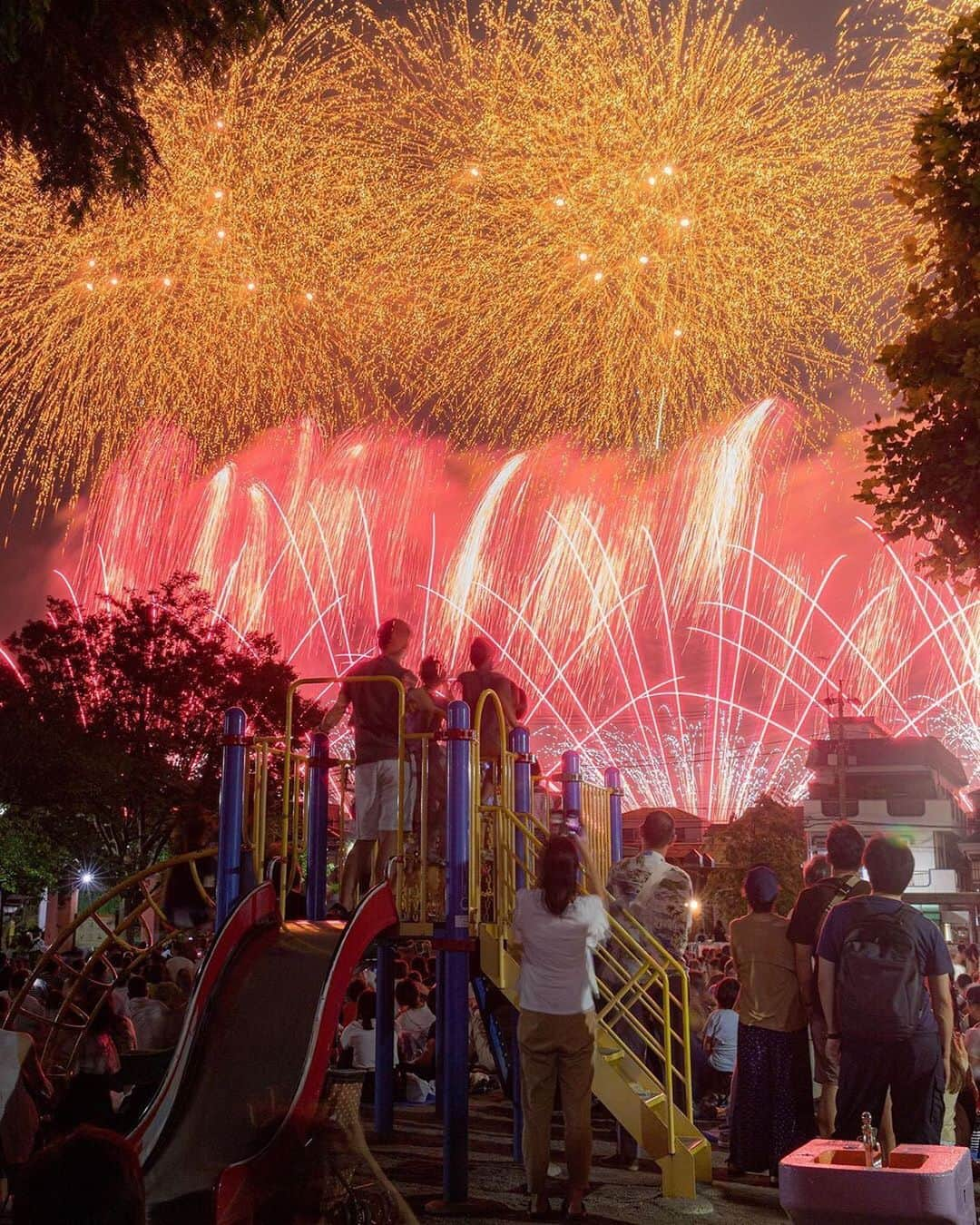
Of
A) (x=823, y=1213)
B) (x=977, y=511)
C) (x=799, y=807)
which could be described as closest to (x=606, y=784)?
(x=977, y=511)

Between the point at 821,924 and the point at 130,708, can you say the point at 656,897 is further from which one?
the point at 130,708

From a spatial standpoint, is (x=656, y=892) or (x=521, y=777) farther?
(x=521, y=777)

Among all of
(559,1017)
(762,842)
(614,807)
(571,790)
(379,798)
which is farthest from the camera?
(762,842)

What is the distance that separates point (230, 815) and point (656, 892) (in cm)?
314

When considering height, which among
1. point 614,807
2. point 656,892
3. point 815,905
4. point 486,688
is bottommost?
point 815,905

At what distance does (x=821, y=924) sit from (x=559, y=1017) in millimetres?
1751

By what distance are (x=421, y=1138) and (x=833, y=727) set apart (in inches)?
2008

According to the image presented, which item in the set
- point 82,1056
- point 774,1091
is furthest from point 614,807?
point 82,1056

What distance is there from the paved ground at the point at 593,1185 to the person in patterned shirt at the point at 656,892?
163cm

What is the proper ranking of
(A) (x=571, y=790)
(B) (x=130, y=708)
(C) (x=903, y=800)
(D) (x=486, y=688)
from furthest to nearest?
(C) (x=903, y=800), (B) (x=130, y=708), (A) (x=571, y=790), (D) (x=486, y=688)

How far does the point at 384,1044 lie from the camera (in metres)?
11.7

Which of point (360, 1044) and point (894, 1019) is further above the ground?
point (894, 1019)

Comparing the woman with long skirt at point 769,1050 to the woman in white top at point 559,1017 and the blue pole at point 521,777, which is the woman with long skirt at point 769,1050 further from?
the blue pole at point 521,777

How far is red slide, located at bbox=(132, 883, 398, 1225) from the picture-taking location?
7512mm
